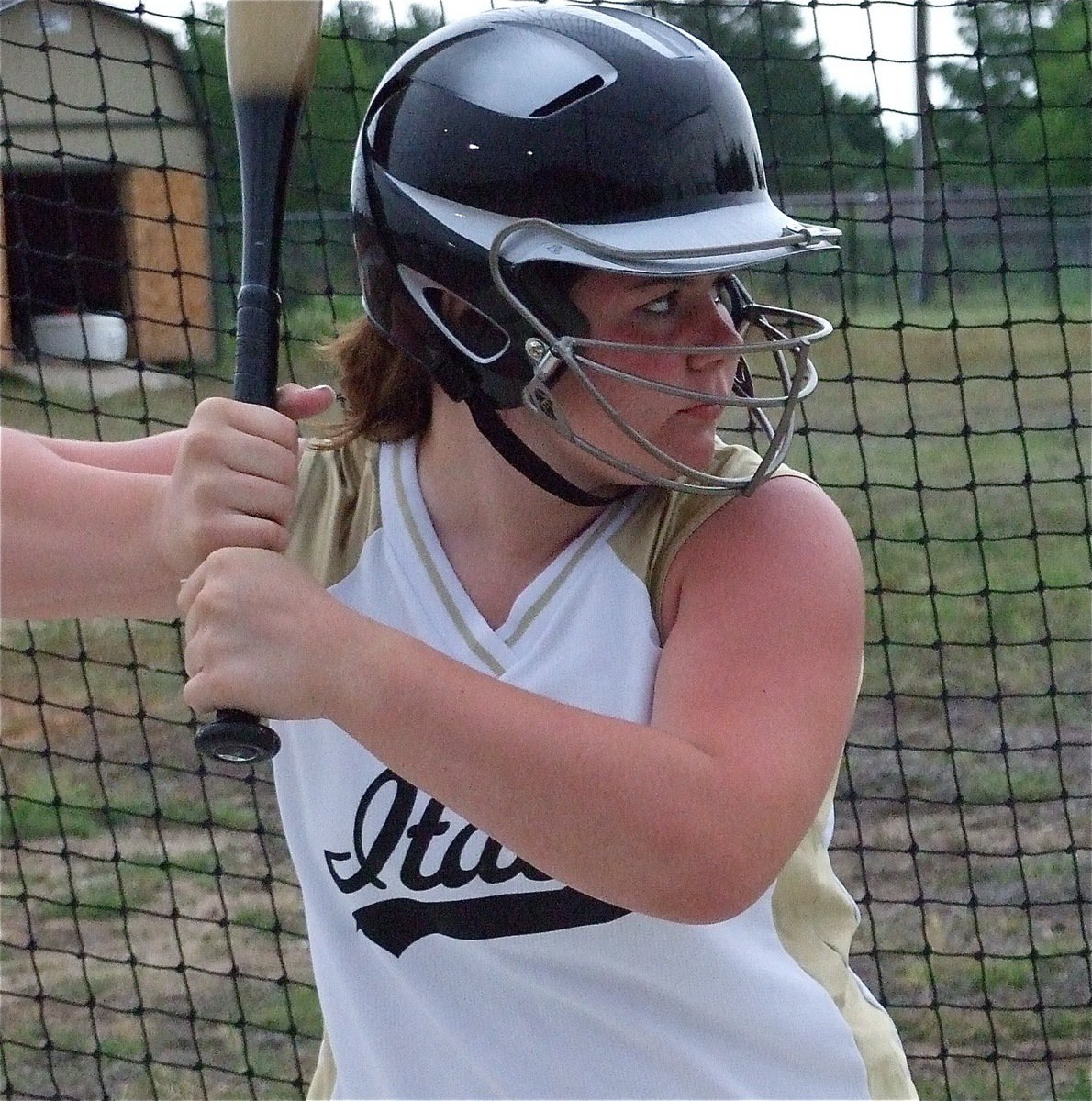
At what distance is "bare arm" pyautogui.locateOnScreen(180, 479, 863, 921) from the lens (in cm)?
140

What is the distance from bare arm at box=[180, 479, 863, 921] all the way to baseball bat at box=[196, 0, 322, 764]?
28 centimetres

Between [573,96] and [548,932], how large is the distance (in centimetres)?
81

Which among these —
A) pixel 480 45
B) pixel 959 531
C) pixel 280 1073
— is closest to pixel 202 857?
pixel 280 1073

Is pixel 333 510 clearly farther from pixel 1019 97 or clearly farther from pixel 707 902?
pixel 1019 97

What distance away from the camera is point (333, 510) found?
177cm

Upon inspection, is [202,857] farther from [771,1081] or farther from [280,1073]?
[771,1081]

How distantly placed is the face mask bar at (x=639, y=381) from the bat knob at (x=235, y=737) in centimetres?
40

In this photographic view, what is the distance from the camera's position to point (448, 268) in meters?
1.67

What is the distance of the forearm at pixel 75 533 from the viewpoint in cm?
180

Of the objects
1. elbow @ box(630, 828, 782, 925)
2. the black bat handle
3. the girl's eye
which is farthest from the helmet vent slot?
elbow @ box(630, 828, 782, 925)

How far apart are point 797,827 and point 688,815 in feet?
0.41

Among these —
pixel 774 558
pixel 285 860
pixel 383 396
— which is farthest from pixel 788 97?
pixel 774 558

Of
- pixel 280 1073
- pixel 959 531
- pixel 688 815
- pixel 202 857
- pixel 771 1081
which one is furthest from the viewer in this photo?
pixel 959 531

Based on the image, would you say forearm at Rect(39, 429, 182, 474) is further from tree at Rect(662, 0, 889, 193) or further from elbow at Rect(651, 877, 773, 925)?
tree at Rect(662, 0, 889, 193)
